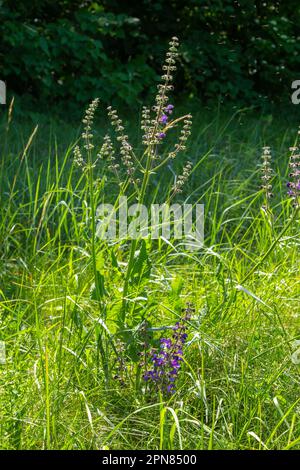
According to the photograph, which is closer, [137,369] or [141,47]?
[137,369]

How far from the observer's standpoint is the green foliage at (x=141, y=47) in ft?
21.2

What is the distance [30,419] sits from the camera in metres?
2.32

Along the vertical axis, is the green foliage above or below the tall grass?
above

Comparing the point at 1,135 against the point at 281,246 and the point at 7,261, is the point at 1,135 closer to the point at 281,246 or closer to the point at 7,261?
the point at 7,261

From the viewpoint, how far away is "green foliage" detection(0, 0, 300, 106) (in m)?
6.47

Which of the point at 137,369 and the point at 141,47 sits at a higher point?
the point at 141,47

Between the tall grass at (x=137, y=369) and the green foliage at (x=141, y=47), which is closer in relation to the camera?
the tall grass at (x=137, y=369)

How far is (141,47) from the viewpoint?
705cm

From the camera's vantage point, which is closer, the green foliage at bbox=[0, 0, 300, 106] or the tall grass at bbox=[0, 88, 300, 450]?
the tall grass at bbox=[0, 88, 300, 450]

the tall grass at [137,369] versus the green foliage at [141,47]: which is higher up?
the green foliage at [141,47]
